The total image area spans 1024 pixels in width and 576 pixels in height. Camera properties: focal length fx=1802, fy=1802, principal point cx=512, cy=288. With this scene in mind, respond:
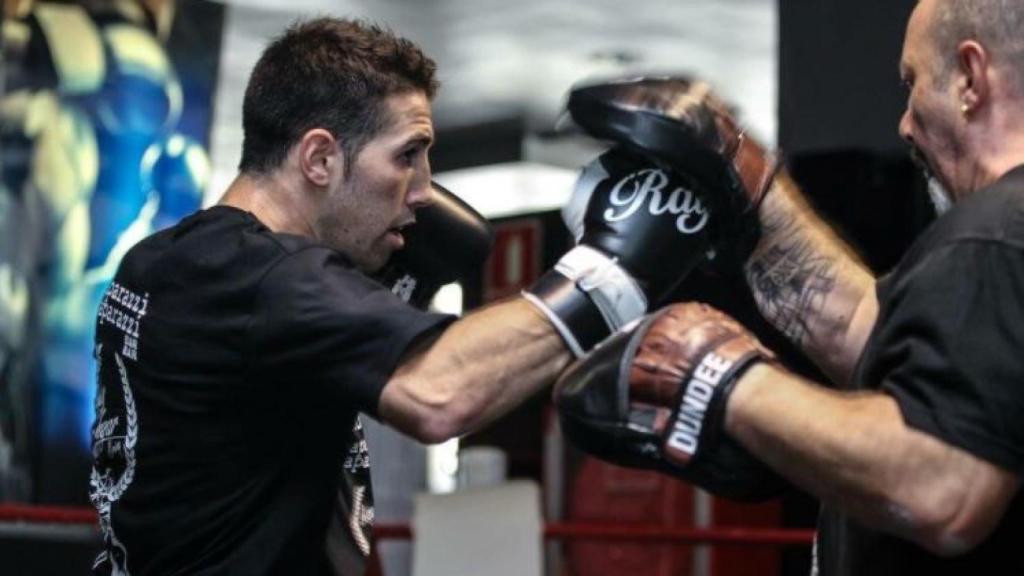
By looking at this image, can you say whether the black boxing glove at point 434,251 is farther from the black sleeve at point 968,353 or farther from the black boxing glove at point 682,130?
the black sleeve at point 968,353

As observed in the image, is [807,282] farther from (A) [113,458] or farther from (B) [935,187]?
(A) [113,458]

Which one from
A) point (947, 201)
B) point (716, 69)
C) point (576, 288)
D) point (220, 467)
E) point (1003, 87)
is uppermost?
point (1003, 87)

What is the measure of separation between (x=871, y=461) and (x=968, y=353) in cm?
11

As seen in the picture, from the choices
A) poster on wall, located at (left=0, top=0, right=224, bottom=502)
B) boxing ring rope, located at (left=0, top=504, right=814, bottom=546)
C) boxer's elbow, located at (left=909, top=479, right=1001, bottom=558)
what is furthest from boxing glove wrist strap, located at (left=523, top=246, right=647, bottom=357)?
poster on wall, located at (left=0, top=0, right=224, bottom=502)

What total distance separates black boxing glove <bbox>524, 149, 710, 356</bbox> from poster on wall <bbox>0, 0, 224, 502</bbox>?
3.05 m

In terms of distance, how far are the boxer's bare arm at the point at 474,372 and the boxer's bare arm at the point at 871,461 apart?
1.04 ft

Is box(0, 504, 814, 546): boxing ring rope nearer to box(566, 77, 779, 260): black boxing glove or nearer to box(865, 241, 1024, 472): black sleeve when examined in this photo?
box(566, 77, 779, 260): black boxing glove

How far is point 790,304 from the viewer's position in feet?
6.53

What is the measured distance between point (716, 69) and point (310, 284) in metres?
5.59

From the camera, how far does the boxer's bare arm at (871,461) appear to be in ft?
4.42

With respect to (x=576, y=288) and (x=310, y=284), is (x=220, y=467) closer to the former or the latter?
(x=310, y=284)

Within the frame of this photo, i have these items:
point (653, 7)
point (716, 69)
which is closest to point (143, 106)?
point (653, 7)

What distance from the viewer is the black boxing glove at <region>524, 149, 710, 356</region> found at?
5.57 feet

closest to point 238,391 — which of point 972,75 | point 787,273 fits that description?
point 787,273
